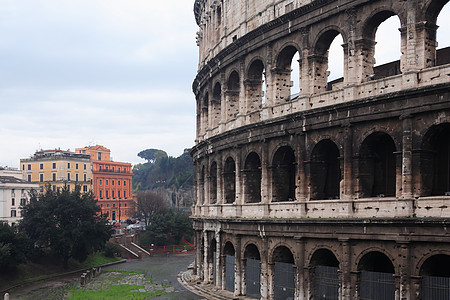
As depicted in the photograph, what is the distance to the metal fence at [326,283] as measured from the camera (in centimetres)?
2280

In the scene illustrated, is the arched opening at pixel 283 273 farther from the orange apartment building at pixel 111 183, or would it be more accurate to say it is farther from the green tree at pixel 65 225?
the orange apartment building at pixel 111 183

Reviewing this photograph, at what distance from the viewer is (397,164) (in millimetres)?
20641

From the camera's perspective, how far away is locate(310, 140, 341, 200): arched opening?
2434cm

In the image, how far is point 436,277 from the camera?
19.2 metres

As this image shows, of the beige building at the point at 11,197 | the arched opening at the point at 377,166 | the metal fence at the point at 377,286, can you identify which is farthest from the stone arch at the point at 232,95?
the beige building at the point at 11,197

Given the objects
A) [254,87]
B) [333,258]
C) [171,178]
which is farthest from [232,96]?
[171,178]

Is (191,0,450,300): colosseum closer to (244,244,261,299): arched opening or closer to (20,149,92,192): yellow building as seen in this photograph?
(244,244,261,299): arched opening

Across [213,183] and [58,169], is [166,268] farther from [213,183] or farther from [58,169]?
[58,169]

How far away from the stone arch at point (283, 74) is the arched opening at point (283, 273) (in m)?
7.30

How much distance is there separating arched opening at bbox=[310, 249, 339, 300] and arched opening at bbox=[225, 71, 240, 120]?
34.2ft

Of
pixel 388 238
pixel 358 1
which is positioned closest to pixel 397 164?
pixel 388 238

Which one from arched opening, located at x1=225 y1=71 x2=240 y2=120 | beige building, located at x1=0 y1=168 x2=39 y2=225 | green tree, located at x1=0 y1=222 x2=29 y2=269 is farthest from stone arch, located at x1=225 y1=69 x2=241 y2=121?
beige building, located at x1=0 y1=168 x2=39 y2=225

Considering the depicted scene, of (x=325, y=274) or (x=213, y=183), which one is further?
(x=213, y=183)

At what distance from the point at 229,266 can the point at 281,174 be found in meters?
6.57
